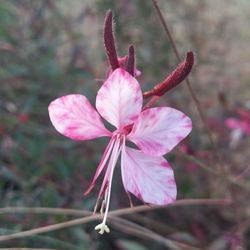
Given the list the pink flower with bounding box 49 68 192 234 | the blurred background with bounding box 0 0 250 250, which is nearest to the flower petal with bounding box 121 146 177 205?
the pink flower with bounding box 49 68 192 234

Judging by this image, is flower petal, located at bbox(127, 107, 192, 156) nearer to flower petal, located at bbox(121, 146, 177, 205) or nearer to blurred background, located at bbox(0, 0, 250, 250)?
flower petal, located at bbox(121, 146, 177, 205)

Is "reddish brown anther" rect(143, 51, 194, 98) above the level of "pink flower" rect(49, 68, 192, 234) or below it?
above

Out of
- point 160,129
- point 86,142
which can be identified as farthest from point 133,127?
point 86,142

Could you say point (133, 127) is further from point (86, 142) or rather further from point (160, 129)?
point (86, 142)

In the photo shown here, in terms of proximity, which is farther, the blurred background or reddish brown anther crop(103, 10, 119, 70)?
the blurred background

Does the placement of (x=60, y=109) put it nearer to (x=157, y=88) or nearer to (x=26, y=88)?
(x=157, y=88)

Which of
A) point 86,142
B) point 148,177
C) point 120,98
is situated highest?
point 120,98
